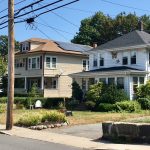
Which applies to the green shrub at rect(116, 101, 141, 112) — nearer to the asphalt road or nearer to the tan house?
the asphalt road

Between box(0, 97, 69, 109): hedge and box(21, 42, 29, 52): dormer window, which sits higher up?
box(21, 42, 29, 52): dormer window

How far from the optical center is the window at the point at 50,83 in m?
52.0

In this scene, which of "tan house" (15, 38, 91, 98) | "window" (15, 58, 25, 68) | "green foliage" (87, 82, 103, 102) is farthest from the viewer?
"window" (15, 58, 25, 68)

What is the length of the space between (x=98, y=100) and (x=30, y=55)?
19492mm

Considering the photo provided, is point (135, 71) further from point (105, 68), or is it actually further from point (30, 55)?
point (30, 55)

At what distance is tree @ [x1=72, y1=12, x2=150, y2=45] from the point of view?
234 feet

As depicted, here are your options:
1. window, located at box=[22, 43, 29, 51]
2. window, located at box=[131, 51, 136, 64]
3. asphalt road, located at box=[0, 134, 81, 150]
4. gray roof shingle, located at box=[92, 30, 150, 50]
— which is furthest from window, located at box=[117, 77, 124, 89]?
asphalt road, located at box=[0, 134, 81, 150]

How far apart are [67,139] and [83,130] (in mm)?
3351

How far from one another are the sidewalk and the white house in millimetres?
17228

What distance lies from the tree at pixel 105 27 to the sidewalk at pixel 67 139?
51660 mm

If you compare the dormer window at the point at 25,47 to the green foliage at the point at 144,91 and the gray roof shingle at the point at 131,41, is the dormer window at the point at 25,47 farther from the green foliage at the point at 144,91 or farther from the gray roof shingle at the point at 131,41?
the green foliage at the point at 144,91

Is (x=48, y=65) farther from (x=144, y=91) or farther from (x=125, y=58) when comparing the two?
(x=144, y=91)

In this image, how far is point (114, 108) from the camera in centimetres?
3350

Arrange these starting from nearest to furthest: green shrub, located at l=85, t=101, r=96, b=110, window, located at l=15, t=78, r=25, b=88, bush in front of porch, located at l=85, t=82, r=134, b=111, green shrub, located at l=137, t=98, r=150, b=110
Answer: bush in front of porch, located at l=85, t=82, r=134, b=111
green shrub, located at l=137, t=98, r=150, b=110
green shrub, located at l=85, t=101, r=96, b=110
window, located at l=15, t=78, r=25, b=88
